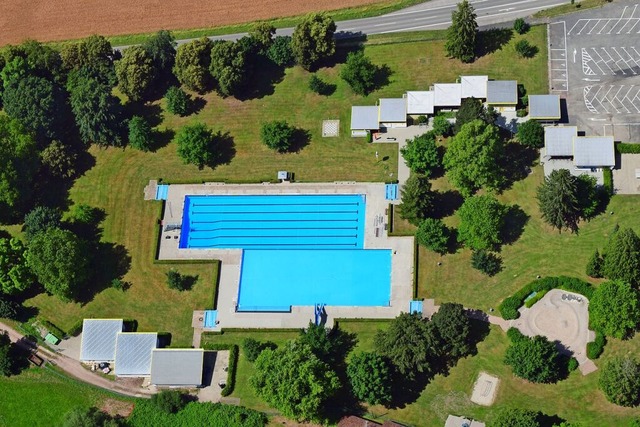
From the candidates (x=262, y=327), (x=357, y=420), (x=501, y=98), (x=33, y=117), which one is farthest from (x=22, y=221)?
(x=501, y=98)

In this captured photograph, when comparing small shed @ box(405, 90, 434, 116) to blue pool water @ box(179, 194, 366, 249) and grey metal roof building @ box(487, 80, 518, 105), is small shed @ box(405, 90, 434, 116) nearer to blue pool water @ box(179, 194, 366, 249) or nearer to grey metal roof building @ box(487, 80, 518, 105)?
grey metal roof building @ box(487, 80, 518, 105)

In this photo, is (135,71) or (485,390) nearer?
(485,390)

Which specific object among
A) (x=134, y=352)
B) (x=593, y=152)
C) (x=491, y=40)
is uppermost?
(x=491, y=40)

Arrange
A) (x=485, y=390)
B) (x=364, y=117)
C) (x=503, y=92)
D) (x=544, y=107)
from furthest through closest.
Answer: (x=364, y=117), (x=503, y=92), (x=544, y=107), (x=485, y=390)

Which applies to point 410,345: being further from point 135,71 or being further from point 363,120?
point 135,71

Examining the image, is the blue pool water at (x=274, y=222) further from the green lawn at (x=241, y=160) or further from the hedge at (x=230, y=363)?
the hedge at (x=230, y=363)

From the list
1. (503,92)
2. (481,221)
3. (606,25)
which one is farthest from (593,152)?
(606,25)

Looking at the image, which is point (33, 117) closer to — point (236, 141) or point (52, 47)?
point (52, 47)

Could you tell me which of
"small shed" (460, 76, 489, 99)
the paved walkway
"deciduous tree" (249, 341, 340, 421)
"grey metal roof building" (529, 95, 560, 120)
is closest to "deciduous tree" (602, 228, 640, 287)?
"grey metal roof building" (529, 95, 560, 120)
